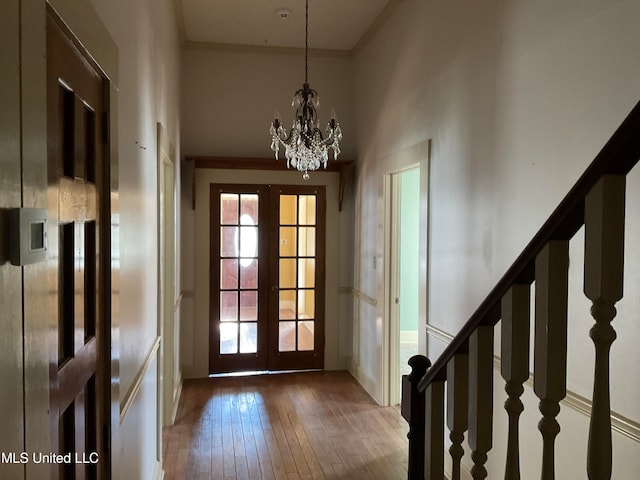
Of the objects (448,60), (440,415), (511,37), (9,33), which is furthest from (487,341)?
(448,60)

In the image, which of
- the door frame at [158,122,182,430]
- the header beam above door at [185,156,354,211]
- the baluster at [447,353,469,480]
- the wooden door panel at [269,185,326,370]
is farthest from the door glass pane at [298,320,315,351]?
the baluster at [447,353,469,480]

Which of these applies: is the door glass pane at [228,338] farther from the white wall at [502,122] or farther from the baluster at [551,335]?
the baluster at [551,335]

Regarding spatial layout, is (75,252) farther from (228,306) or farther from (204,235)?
(228,306)

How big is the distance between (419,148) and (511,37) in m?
1.20

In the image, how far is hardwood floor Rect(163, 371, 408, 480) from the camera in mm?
3303

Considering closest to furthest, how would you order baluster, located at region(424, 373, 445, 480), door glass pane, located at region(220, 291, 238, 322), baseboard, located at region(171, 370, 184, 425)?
baluster, located at region(424, 373, 445, 480) → baseboard, located at region(171, 370, 184, 425) → door glass pane, located at region(220, 291, 238, 322)

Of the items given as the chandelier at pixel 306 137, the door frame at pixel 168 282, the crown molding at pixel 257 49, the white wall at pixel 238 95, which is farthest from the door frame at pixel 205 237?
the chandelier at pixel 306 137

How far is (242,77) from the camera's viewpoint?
17.5ft

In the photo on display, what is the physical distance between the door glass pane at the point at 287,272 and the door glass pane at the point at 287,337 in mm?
425

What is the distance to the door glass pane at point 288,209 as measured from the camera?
5.41 m

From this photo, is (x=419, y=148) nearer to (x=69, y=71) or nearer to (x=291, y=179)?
(x=291, y=179)

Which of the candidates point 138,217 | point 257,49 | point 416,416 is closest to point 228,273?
point 257,49

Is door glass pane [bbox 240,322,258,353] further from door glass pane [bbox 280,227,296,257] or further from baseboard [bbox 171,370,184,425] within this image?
door glass pane [bbox 280,227,296,257]

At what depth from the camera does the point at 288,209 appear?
17.8 ft
